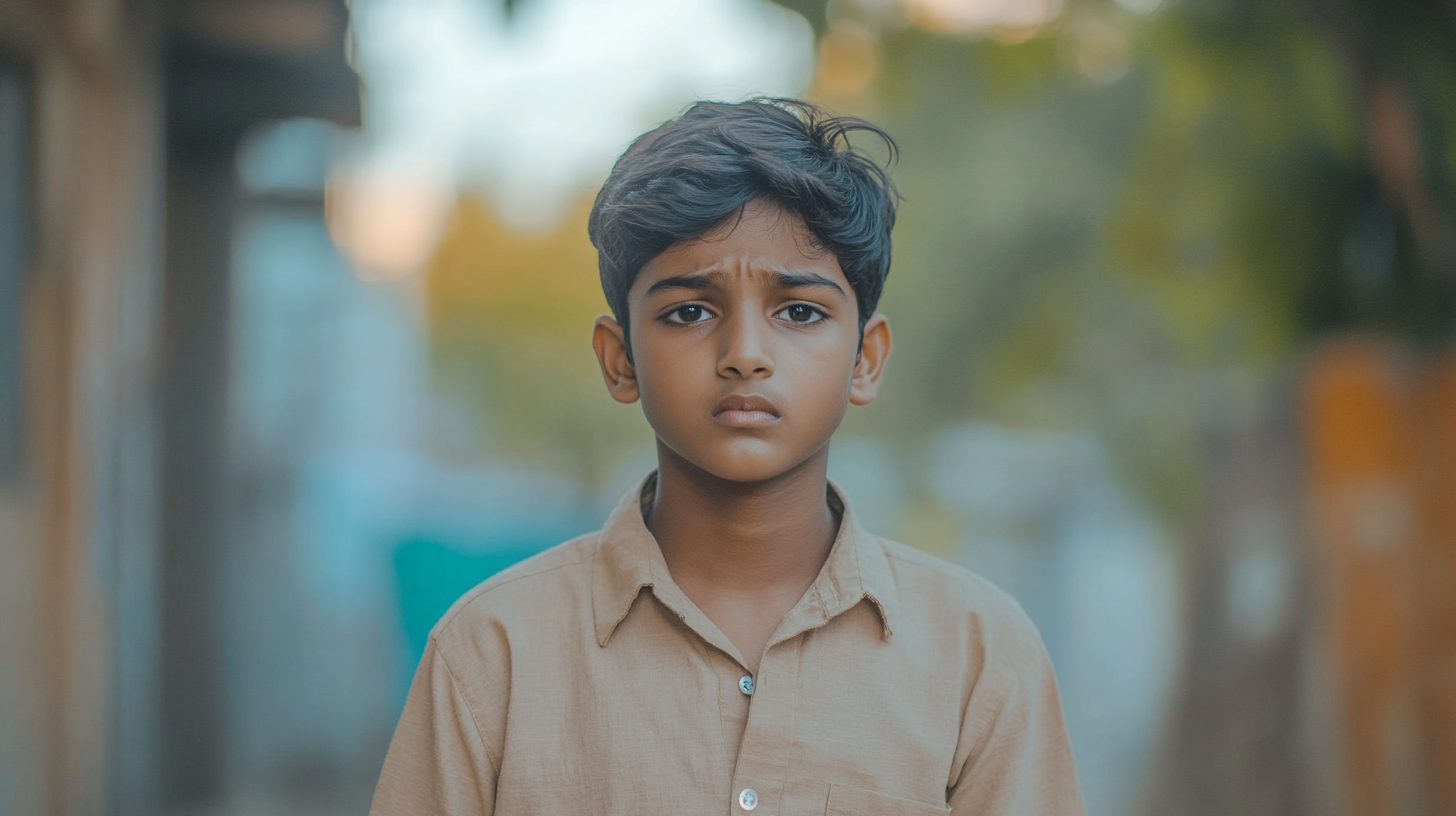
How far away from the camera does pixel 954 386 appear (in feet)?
18.2

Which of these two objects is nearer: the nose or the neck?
the nose

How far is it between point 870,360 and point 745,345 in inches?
11.3

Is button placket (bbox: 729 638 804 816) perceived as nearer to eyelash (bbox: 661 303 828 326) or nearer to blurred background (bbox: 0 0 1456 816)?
eyelash (bbox: 661 303 828 326)

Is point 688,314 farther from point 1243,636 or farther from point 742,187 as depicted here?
point 1243,636

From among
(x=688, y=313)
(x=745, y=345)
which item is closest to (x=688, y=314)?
(x=688, y=313)

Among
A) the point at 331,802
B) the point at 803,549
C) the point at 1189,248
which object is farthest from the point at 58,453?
the point at 1189,248

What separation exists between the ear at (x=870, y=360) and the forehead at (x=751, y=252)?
5.7 inches

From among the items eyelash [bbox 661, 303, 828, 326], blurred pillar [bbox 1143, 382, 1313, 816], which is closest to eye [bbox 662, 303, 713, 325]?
eyelash [bbox 661, 303, 828, 326]

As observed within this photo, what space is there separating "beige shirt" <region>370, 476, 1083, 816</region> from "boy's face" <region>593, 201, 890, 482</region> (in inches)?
7.5

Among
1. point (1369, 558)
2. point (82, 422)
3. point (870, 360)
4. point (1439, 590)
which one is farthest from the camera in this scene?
point (1369, 558)

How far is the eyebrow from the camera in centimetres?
139

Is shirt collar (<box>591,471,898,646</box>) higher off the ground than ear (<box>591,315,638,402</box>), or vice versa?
ear (<box>591,315,638,402</box>)

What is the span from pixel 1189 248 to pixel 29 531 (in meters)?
4.34

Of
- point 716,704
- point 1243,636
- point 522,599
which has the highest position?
point 522,599
